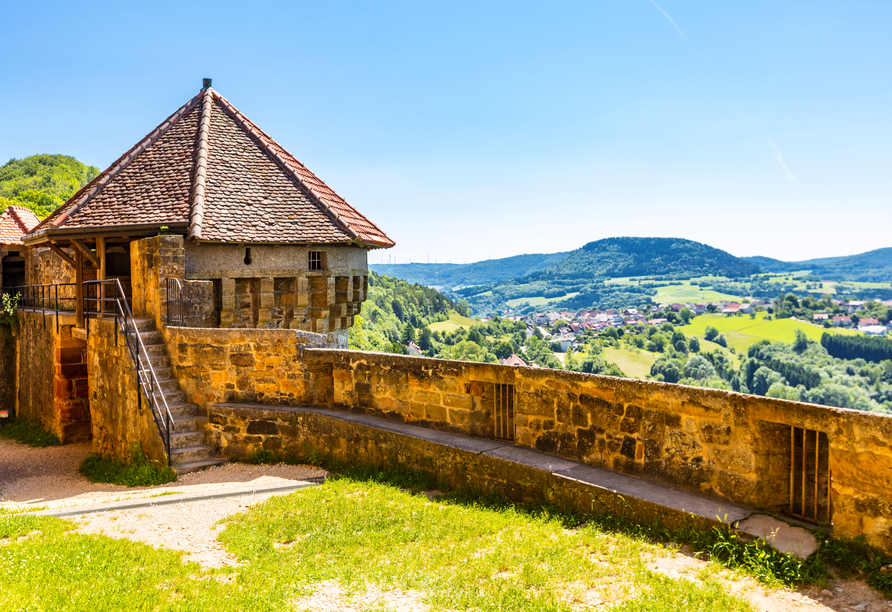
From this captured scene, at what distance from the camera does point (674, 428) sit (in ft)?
16.1

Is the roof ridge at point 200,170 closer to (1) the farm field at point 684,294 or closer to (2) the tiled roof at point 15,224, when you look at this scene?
(2) the tiled roof at point 15,224

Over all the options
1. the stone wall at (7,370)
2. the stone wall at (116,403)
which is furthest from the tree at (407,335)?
the stone wall at (116,403)

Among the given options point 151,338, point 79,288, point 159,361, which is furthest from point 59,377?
point 159,361

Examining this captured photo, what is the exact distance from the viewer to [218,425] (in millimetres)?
8164

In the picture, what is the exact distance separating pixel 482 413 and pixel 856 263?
742 ft

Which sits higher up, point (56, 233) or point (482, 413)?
point (56, 233)

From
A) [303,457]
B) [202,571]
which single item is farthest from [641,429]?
[303,457]

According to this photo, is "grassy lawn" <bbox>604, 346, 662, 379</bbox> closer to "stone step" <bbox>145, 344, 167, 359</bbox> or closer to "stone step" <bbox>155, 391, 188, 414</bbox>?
"stone step" <bbox>145, 344, 167, 359</bbox>

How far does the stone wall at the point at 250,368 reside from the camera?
8141mm

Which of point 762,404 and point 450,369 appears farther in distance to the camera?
point 450,369

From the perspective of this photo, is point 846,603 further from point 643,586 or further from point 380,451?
point 380,451

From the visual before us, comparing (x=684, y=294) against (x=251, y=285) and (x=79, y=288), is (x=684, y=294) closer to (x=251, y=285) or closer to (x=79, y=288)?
(x=251, y=285)

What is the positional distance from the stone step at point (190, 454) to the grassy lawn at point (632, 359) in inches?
2512

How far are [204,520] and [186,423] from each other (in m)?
2.97
